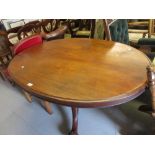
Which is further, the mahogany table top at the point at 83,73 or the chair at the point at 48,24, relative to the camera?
the chair at the point at 48,24

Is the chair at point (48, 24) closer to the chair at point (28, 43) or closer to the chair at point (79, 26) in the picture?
the chair at point (79, 26)

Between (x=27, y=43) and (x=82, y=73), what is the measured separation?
811 millimetres

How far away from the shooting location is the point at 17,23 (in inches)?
120

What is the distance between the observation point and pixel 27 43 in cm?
170

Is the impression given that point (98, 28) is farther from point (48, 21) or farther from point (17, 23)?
point (17, 23)

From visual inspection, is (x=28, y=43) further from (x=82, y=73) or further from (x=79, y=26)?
(x=79, y=26)

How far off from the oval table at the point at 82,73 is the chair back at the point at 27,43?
14 centimetres

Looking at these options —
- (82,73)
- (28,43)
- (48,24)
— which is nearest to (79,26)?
(48,24)

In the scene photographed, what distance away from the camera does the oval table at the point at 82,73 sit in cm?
95

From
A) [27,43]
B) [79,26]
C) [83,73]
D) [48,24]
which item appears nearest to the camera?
[83,73]

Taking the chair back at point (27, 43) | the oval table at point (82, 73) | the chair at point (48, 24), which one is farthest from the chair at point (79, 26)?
the oval table at point (82, 73)

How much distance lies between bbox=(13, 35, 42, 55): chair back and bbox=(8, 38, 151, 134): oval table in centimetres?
14

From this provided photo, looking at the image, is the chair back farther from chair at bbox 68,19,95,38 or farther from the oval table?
chair at bbox 68,19,95,38
